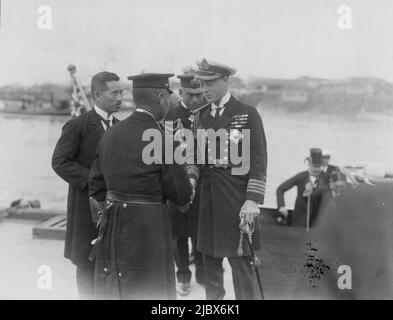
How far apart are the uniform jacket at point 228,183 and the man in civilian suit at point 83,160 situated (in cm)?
68

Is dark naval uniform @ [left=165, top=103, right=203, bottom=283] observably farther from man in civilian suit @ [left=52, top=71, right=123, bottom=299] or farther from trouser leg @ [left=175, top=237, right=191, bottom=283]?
man in civilian suit @ [left=52, top=71, right=123, bottom=299]

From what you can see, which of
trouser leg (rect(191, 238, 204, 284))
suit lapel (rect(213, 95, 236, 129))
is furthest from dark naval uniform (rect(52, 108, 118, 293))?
trouser leg (rect(191, 238, 204, 284))

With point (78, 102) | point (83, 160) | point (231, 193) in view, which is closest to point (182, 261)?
point (231, 193)

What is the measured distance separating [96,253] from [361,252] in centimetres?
177

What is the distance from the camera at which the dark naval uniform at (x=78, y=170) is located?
3016 millimetres

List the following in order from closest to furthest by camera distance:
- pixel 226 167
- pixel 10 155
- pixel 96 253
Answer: pixel 96 253, pixel 226 167, pixel 10 155

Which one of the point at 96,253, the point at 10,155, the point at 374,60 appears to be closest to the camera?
the point at 96,253

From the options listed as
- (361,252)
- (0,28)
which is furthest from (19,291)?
(361,252)

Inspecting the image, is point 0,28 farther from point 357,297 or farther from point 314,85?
point 357,297

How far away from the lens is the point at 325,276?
3.35 m

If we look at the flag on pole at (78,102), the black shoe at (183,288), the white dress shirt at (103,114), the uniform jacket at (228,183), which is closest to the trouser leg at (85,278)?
the black shoe at (183,288)

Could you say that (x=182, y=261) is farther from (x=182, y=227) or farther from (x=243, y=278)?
(x=243, y=278)

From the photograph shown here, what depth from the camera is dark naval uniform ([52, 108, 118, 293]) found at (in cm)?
302

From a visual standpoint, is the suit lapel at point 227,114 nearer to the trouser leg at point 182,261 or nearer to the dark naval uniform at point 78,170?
the dark naval uniform at point 78,170
